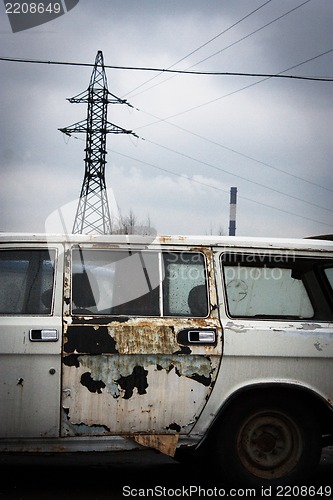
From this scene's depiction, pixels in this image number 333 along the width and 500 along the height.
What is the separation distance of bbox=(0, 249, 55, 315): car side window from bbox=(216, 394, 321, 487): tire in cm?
165

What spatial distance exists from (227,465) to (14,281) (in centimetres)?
211

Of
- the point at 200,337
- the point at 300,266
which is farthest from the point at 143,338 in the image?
the point at 300,266

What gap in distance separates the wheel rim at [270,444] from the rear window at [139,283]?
0.94 m

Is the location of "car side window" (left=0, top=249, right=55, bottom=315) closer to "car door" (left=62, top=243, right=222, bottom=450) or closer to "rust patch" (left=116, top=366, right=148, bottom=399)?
"car door" (left=62, top=243, right=222, bottom=450)

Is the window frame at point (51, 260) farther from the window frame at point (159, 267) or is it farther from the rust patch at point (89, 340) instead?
the rust patch at point (89, 340)

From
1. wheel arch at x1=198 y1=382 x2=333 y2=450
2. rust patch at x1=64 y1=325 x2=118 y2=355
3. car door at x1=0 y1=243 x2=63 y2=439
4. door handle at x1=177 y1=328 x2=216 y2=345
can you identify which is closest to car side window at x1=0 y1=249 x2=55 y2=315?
car door at x1=0 y1=243 x2=63 y2=439

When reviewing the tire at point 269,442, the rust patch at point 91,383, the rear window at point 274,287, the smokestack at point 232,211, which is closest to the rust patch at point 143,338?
the rust patch at point 91,383

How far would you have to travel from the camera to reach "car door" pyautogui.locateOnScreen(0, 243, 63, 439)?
5.22 metres

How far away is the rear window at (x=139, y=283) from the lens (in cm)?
554

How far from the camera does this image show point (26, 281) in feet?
18.1

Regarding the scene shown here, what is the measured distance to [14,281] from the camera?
18.1ft

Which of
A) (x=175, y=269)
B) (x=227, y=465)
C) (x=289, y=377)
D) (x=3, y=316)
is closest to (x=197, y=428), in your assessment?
(x=227, y=465)

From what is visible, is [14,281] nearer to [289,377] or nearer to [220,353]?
[220,353]

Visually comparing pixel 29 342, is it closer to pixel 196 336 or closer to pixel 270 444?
pixel 196 336
